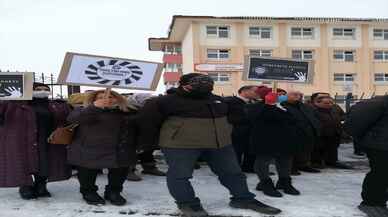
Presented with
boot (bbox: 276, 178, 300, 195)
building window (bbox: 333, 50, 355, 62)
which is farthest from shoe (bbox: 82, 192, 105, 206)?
building window (bbox: 333, 50, 355, 62)

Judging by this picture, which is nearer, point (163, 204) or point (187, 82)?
point (187, 82)

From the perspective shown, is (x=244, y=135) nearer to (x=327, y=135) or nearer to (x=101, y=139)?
(x=327, y=135)

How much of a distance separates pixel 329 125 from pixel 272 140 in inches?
121

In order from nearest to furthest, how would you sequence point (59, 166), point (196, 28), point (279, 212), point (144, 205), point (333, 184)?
point (279, 212) → point (144, 205) → point (59, 166) → point (333, 184) → point (196, 28)

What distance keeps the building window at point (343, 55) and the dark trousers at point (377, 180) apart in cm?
3926

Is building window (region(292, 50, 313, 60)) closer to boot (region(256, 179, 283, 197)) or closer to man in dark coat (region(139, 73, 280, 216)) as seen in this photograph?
boot (region(256, 179, 283, 197))

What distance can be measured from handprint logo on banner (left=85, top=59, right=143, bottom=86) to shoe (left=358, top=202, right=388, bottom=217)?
2924mm

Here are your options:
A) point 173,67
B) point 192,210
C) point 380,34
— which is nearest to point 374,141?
point 192,210

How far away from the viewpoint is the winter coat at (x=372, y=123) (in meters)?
5.50

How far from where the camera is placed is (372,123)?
5.55m

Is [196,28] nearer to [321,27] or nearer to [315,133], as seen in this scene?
[321,27]

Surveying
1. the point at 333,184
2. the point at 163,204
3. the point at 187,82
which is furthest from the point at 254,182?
the point at 187,82

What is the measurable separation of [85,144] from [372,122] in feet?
10.1

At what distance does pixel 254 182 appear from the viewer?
7.39m
